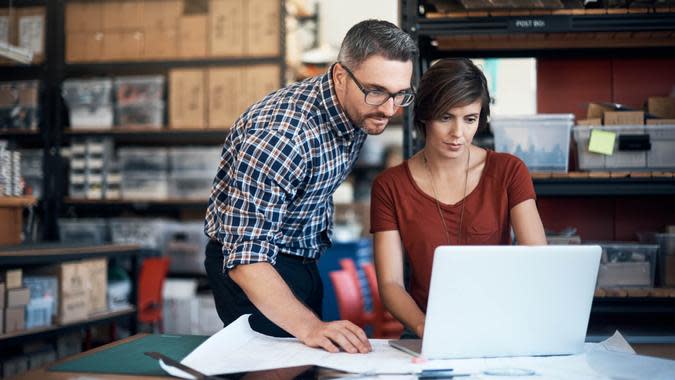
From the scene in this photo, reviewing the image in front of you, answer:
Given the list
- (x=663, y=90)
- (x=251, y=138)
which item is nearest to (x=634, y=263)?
(x=663, y=90)

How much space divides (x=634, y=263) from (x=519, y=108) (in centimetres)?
474

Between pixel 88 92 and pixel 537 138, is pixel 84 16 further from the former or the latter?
pixel 537 138

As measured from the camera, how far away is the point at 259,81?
16.0 ft

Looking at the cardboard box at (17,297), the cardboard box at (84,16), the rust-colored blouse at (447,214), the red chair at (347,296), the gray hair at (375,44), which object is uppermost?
the cardboard box at (84,16)

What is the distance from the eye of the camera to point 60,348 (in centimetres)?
339

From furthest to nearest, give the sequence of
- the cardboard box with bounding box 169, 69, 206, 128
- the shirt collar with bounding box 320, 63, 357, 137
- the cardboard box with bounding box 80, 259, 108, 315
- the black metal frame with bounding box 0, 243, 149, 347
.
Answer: the cardboard box with bounding box 169, 69, 206, 128 < the cardboard box with bounding box 80, 259, 108, 315 < the black metal frame with bounding box 0, 243, 149, 347 < the shirt collar with bounding box 320, 63, 357, 137

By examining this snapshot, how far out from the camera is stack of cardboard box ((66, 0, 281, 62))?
4922 millimetres

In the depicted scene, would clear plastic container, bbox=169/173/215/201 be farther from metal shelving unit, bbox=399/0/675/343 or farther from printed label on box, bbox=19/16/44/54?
metal shelving unit, bbox=399/0/675/343

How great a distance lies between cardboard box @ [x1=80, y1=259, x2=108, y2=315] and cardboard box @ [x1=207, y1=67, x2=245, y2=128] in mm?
1667

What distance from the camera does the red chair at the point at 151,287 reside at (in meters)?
4.45

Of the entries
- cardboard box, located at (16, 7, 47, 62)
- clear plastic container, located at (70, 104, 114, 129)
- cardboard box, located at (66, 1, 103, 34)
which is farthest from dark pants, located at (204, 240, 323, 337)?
cardboard box, located at (16, 7, 47, 62)

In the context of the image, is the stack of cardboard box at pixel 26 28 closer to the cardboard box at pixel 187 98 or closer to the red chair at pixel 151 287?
the cardboard box at pixel 187 98

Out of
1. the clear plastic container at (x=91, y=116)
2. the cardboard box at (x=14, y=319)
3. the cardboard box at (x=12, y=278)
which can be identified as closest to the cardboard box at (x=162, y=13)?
the clear plastic container at (x=91, y=116)

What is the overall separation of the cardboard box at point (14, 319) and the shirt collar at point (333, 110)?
1.96m
